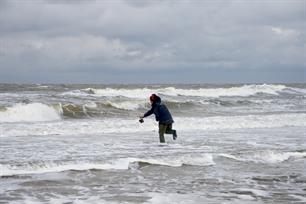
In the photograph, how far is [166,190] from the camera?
838 centimetres

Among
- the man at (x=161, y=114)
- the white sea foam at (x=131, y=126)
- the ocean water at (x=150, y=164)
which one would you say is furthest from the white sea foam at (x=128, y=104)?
the man at (x=161, y=114)

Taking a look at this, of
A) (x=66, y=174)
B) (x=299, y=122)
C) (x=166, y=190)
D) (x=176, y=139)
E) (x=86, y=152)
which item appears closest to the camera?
(x=166, y=190)

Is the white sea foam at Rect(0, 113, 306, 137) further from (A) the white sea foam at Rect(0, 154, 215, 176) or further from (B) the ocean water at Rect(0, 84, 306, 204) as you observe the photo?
(A) the white sea foam at Rect(0, 154, 215, 176)

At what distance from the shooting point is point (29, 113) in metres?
24.3

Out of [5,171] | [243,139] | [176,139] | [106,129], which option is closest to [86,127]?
[106,129]

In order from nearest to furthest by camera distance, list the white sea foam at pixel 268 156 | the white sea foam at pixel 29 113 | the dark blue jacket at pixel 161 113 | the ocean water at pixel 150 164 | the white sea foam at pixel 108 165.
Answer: the ocean water at pixel 150 164, the white sea foam at pixel 108 165, the white sea foam at pixel 268 156, the dark blue jacket at pixel 161 113, the white sea foam at pixel 29 113

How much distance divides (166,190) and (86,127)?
11255 millimetres

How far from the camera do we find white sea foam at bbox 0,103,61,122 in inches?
922

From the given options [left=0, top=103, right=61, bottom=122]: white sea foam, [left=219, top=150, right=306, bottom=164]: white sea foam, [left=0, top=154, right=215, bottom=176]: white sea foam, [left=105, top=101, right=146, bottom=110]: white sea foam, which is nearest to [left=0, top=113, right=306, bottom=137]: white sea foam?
[left=0, top=103, right=61, bottom=122]: white sea foam

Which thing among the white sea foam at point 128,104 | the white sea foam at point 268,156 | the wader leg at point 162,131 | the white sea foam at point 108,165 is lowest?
the white sea foam at point 268,156

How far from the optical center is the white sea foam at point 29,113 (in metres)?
23.4

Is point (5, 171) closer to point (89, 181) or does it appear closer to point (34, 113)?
point (89, 181)

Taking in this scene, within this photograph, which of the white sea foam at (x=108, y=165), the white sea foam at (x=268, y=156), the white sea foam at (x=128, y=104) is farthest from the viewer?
the white sea foam at (x=128, y=104)

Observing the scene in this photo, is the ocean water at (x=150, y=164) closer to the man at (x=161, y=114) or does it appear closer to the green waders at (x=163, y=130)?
the green waders at (x=163, y=130)
